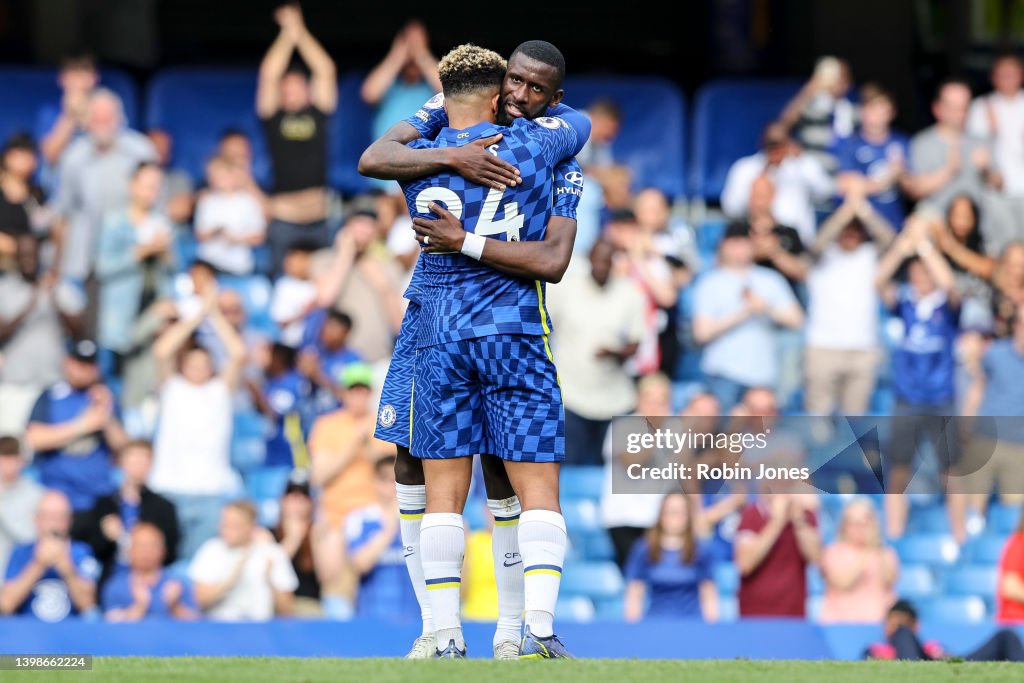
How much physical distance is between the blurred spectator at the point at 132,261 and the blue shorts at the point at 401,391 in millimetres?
5351

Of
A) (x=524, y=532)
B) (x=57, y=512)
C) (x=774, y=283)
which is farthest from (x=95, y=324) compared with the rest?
(x=524, y=532)

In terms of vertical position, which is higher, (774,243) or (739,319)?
(774,243)

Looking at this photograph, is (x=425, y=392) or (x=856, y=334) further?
(x=856, y=334)

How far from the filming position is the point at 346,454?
988cm

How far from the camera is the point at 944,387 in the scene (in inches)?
418

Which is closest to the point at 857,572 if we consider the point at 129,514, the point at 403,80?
the point at 129,514

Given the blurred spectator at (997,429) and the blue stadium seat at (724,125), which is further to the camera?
the blue stadium seat at (724,125)

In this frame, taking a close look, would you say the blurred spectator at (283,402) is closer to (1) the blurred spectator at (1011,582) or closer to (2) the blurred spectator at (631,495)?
(2) the blurred spectator at (631,495)

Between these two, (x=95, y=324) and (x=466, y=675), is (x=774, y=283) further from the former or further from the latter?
(x=466, y=675)

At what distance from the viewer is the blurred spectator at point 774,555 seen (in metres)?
9.41

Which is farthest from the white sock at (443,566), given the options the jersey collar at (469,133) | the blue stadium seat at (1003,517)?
the blue stadium seat at (1003,517)

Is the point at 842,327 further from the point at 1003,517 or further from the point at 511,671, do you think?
→ the point at 511,671

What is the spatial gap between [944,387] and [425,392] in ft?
19.5

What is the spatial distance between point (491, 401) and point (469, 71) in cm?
105
